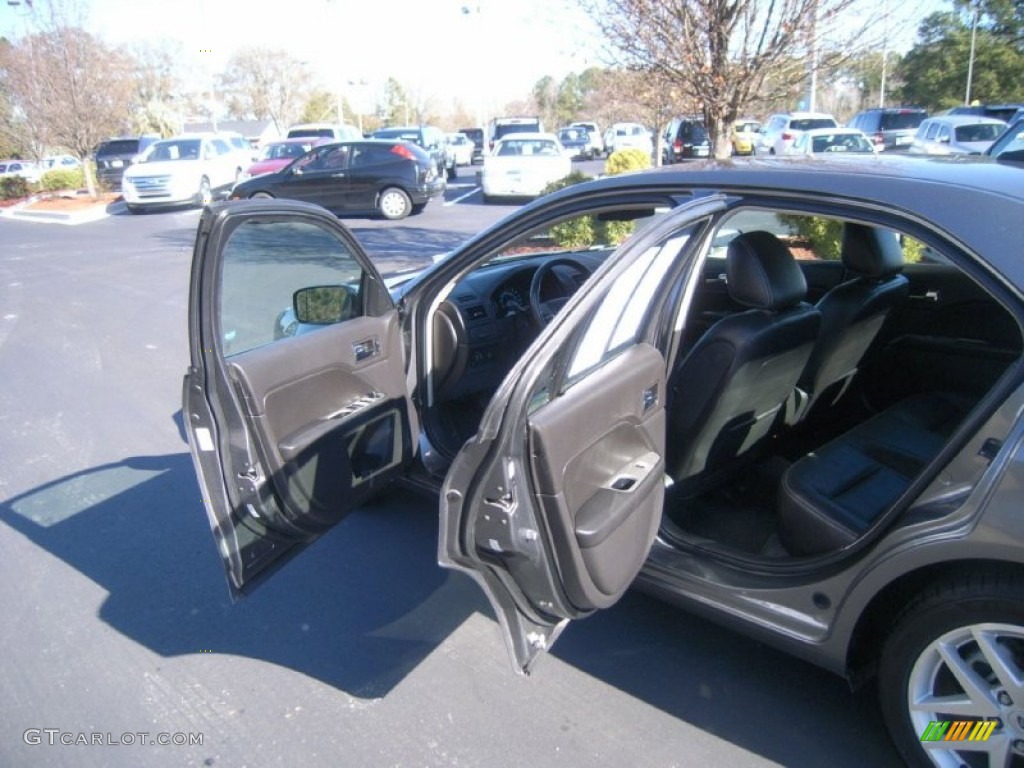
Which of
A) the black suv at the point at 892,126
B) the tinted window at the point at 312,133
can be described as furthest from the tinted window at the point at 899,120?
the tinted window at the point at 312,133

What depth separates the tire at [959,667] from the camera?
1854mm

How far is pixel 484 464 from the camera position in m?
1.98

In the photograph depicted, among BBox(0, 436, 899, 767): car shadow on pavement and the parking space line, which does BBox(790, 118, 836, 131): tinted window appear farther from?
BBox(0, 436, 899, 767): car shadow on pavement

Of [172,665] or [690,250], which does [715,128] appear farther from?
[172,665]

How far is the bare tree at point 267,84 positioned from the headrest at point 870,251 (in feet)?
212

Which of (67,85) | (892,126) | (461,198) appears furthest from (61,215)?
(892,126)

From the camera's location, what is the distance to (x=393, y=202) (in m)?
16.4

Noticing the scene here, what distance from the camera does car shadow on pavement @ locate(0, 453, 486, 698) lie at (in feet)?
9.60

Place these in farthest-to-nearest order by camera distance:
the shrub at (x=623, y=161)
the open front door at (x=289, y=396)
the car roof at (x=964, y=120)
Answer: the car roof at (x=964, y=120), the shrub at (x=623, y=161), the open front door at (x=289, y=396)

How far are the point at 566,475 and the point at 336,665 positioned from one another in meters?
1.39

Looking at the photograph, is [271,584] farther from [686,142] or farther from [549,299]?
[686,142]

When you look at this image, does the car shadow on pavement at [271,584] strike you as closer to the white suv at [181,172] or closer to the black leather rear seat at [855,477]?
the black leather rear seat at [855,477]

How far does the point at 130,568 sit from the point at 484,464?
7.66ft

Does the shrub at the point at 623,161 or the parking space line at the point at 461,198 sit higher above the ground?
the shrub at the point at 623,161
